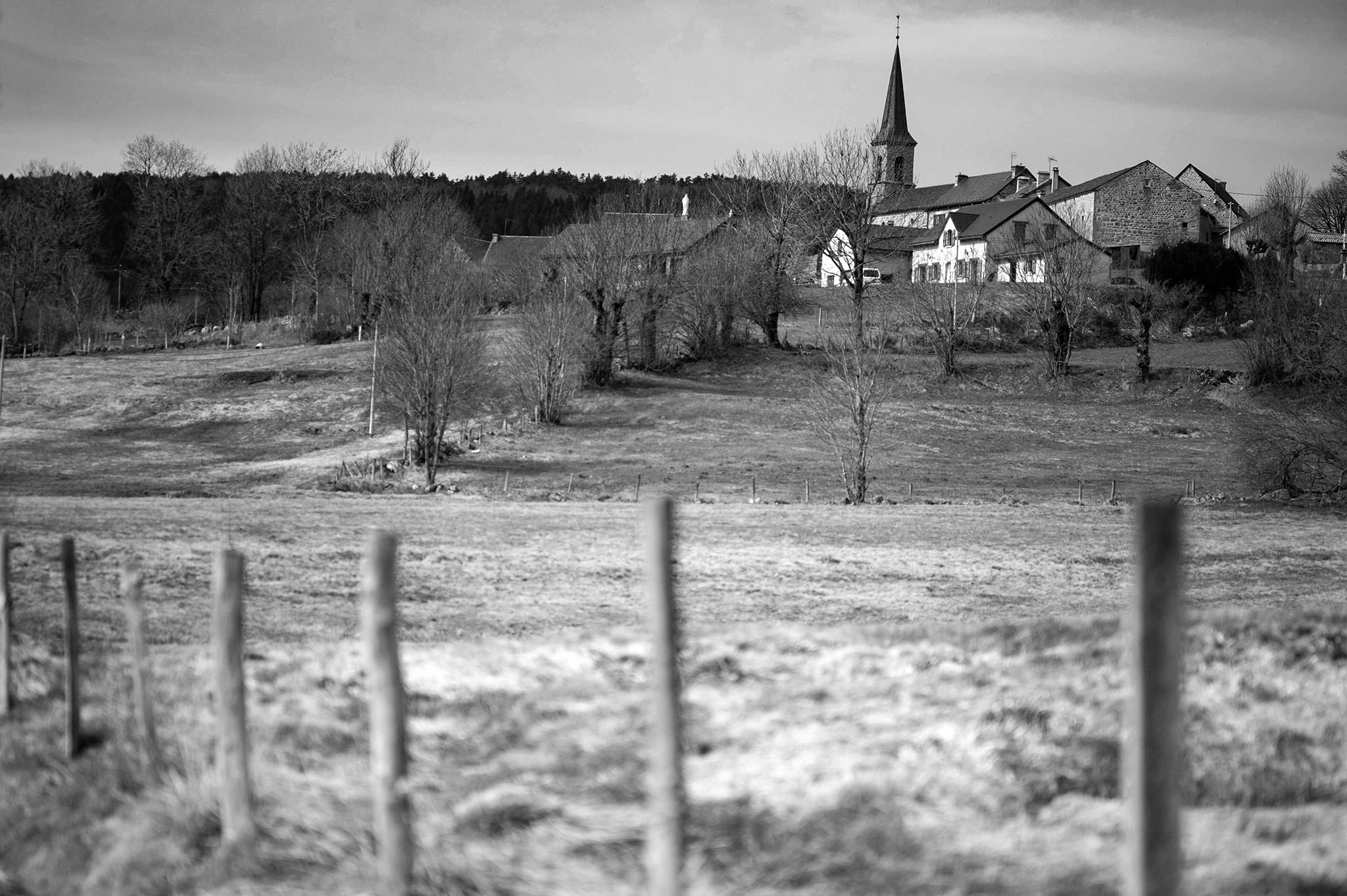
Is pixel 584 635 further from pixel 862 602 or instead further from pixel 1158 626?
pixel 862 602

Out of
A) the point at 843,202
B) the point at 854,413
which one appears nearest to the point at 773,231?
the point at 843,202

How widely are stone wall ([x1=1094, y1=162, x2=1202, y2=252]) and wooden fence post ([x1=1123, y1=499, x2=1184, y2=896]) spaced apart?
101 metres

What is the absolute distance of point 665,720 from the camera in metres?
4.60

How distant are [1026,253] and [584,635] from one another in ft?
278

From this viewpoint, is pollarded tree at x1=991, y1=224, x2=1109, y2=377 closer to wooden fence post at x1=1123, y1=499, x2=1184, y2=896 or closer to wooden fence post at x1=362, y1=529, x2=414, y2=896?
wooden fence post at x1=362, y1=529, x2=414, y2=896

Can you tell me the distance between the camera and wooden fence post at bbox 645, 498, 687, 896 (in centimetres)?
443

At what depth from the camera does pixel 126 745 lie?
785cm

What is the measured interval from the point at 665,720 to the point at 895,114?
479ft

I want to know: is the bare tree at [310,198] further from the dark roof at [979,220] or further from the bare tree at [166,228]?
the dark roof at [979,220]

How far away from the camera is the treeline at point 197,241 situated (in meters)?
87.9

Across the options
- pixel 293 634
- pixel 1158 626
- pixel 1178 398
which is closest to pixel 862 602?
pixel 293 634

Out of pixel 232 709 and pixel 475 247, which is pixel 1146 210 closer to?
pixel 475 247

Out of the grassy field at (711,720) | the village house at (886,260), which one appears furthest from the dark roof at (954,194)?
the grassy field at (711,720)

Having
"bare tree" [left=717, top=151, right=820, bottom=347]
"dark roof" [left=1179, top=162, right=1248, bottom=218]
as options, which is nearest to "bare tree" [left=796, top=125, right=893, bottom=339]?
"bare tree" [left=717, top=151, right=820, bottom=347]
